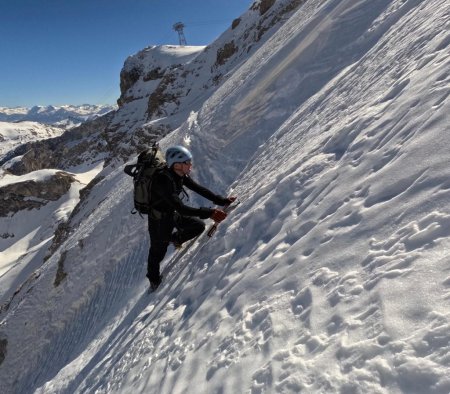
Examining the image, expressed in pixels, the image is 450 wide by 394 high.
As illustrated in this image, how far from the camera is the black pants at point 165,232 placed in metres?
6.73

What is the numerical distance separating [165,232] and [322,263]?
11.8ft

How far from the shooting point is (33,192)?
8556cm

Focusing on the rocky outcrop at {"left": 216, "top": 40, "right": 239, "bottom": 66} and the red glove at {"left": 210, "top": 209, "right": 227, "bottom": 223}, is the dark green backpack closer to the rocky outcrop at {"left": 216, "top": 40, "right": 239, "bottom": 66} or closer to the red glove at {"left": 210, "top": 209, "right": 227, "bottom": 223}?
the red glove at {"left": 210, "top": 209, "right": 227, "bottom": 223}

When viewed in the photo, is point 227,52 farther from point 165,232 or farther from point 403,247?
point 403,247

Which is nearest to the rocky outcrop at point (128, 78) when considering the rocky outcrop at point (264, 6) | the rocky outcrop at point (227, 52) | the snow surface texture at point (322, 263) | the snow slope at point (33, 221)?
the snow slope at point (33, 221)

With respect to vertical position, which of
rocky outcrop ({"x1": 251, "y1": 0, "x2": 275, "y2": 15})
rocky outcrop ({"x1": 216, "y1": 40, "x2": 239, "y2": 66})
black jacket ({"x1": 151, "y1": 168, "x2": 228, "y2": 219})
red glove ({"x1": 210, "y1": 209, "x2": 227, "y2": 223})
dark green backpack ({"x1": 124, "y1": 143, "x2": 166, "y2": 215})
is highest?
rocky outcrop ({"x1": 251, "y1": 0, "x2": 275, "y2": 15})

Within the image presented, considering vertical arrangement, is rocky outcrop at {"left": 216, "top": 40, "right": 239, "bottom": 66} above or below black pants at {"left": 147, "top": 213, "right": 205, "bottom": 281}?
above

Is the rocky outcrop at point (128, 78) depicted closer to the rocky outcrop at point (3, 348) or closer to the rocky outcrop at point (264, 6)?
the rocky outcrop at point (264, 6)

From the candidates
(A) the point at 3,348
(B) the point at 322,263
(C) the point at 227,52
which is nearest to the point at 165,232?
(B) the point at 322,263

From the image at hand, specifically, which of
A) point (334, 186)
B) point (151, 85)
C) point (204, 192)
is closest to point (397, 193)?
point (334, 186)

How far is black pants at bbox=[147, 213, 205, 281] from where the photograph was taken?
6.73 m

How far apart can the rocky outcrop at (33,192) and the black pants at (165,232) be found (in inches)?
3268

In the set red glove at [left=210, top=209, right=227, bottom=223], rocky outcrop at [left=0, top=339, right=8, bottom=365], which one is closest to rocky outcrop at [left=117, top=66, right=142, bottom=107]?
rocky outcrop at [left=0, top=339, right=8, bottom=365]

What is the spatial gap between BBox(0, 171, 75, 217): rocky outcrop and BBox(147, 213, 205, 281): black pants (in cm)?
8302
